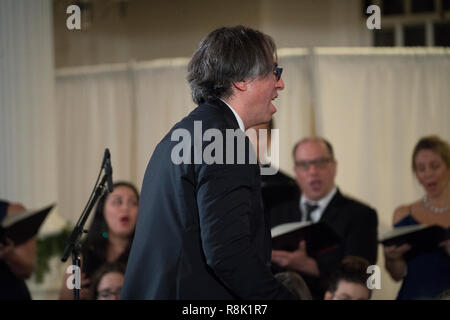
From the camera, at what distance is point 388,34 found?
9.10m

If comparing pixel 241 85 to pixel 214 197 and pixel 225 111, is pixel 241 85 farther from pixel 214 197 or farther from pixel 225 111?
pixel 214 197

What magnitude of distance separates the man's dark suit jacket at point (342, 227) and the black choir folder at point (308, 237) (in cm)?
6

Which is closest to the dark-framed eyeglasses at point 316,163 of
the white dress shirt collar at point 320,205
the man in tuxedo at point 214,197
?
the white dress shirt collar at point 320,205

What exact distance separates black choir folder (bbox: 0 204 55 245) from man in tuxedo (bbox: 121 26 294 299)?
2.24 m

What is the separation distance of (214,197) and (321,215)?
2716 mm

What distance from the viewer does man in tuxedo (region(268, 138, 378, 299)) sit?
13.9 feet

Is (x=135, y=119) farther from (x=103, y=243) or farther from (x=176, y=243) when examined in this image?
(x=176, y=243)

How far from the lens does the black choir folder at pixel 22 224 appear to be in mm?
4332

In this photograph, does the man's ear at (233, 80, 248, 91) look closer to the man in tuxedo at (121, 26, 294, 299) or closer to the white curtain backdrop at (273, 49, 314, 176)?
the man in tuxedo at (121, 26, 294, 299)

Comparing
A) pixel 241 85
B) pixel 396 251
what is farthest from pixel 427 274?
pixel 241 85

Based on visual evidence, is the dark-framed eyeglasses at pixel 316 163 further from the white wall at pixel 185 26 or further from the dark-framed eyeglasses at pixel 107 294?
the white wall at pixel 185 26

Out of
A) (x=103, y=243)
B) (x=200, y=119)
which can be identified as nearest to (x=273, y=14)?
(x=103, y=243)

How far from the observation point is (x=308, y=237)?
13.8 ft

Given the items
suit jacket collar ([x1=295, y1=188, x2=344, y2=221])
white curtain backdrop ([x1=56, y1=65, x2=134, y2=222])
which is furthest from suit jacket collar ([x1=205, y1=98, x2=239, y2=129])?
white curtain backdrop ([x1=56, y1=65, x2=134, y2=222])
